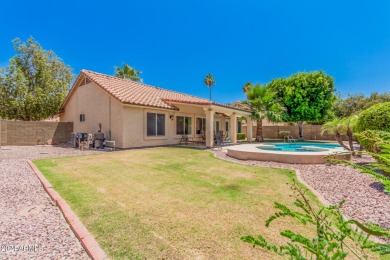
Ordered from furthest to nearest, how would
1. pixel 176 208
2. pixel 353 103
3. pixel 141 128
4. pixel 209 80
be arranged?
pixel 209 80 → pixel 353 103 → pixel 141 128 → pixel 176 208

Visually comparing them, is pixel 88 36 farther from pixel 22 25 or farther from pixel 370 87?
pixel 370 87

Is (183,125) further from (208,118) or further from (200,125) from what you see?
(208,118)

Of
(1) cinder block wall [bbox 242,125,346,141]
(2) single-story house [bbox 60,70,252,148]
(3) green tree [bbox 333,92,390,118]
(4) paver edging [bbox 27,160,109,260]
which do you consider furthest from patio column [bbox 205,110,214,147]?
(3) green tree [bbox 333,92,390,118]

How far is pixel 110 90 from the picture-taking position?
617 inches

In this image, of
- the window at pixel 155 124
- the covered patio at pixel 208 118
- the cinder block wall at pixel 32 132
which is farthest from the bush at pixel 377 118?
the cinder block wall at pixel 32 132

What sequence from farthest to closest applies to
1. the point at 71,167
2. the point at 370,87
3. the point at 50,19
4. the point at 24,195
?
the point at 370,87 → the point at 50,19 → the point at 71,167 → the point at 24,195

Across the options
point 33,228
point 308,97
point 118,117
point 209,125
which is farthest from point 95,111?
point 308,97

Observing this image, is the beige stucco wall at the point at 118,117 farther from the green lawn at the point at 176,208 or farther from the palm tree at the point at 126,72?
the palm tree at the point at 126,72

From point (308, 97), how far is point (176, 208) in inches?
1034

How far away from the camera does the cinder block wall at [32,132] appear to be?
1794cm

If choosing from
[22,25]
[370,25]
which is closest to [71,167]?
[370,25]

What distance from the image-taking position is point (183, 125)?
65.3ft

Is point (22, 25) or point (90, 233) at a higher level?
point (22, 25)

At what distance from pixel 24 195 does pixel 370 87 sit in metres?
56.1
